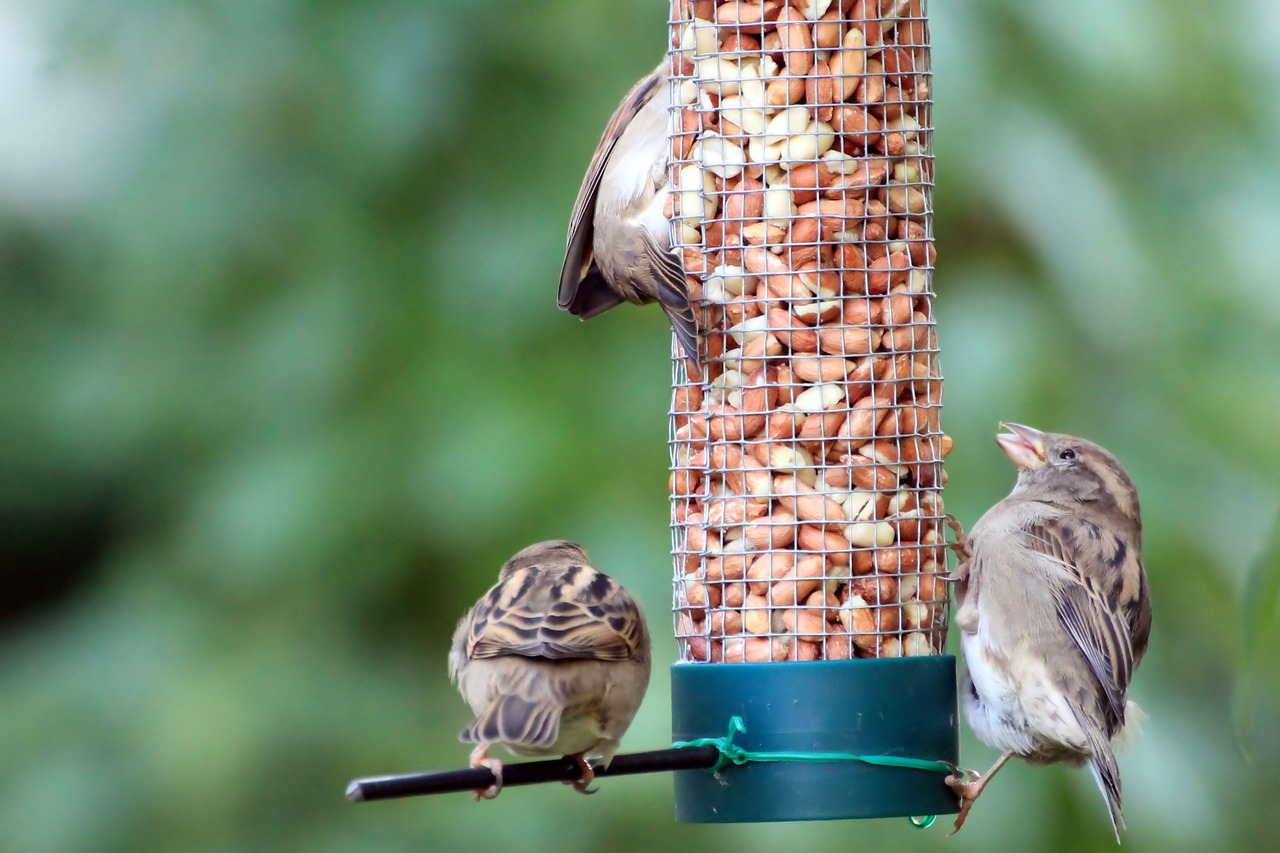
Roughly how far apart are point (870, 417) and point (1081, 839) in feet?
4.52

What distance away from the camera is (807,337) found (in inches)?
145

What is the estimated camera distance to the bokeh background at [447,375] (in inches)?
173

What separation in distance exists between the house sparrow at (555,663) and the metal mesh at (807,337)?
0.26 metres

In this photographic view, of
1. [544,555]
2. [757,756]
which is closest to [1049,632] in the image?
[757,756]

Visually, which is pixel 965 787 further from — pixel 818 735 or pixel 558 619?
pixel 558 619

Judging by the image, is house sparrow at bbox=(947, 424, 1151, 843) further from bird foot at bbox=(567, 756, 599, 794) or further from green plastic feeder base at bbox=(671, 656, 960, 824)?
bird foot at bbox=(567, 756, 599, 794)

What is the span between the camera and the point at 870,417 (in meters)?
3.68

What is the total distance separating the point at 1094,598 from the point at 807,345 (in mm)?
1089

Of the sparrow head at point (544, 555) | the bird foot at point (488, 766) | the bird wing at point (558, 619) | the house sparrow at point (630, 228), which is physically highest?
the house sparrow at point (630, 228)

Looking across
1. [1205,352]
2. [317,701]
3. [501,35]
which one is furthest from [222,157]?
[1205,352]

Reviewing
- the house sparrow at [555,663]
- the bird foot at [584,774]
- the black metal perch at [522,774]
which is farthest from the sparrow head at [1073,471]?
the bird foot at [584,774]

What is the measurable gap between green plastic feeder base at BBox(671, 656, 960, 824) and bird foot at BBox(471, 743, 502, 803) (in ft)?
1.71

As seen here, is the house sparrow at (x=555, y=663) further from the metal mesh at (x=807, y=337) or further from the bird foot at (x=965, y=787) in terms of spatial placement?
the bird foot at (x=965, y=787)

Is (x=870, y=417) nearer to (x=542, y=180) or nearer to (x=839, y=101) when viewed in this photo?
(x=839, y=101)
